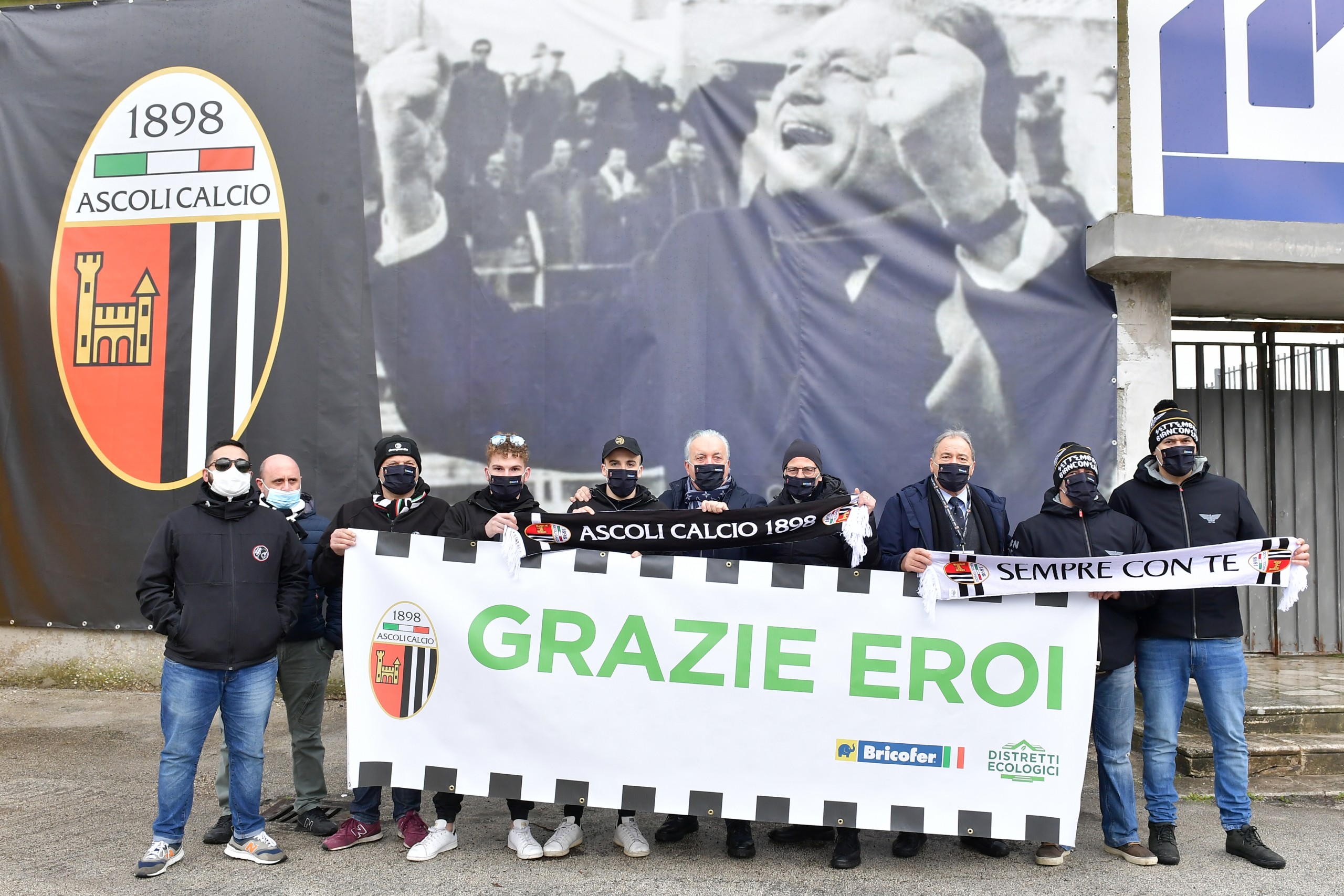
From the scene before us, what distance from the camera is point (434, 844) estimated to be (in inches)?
170

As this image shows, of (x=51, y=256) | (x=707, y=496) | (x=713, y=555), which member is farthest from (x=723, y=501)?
(x=51, y=256)

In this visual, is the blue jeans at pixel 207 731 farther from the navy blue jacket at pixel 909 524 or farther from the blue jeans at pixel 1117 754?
the blue jeans at pixel 1117 754

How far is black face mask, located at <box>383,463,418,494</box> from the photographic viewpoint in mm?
4598

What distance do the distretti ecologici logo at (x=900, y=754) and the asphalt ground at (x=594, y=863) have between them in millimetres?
470

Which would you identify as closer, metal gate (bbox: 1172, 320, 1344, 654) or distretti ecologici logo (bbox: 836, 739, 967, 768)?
distretti ecologici logo (bbox: 836, 739, 967, 768)

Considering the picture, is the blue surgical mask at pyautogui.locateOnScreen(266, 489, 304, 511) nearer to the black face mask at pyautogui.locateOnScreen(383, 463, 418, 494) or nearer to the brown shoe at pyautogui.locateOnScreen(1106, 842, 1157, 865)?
the black face mask at pyautogui.locateOnScreen(383, 463, 418, 494)

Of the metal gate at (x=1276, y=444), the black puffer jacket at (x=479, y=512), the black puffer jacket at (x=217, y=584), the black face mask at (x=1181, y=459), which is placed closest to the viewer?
the black puffer jacket at (x=217, y=584)

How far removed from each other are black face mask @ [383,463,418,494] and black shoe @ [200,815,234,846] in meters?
1.67

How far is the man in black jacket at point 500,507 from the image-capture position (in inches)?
175

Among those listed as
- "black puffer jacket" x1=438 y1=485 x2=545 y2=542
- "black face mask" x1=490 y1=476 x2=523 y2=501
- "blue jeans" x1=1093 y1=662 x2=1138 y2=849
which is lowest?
"blue jeans" x1=1093 y1=662 x2=1138 y2=849

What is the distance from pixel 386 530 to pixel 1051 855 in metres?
3.41

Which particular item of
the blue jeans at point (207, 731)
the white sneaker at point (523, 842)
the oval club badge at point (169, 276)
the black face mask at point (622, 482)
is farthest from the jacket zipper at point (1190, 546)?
the oval club badge at point (169, 276)

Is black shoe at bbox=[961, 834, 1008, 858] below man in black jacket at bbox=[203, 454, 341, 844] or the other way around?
Answer: below

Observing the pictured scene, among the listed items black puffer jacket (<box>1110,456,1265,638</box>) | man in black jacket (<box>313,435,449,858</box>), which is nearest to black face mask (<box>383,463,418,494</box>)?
man in black jacket (<box>313,435,449,858</box>)
